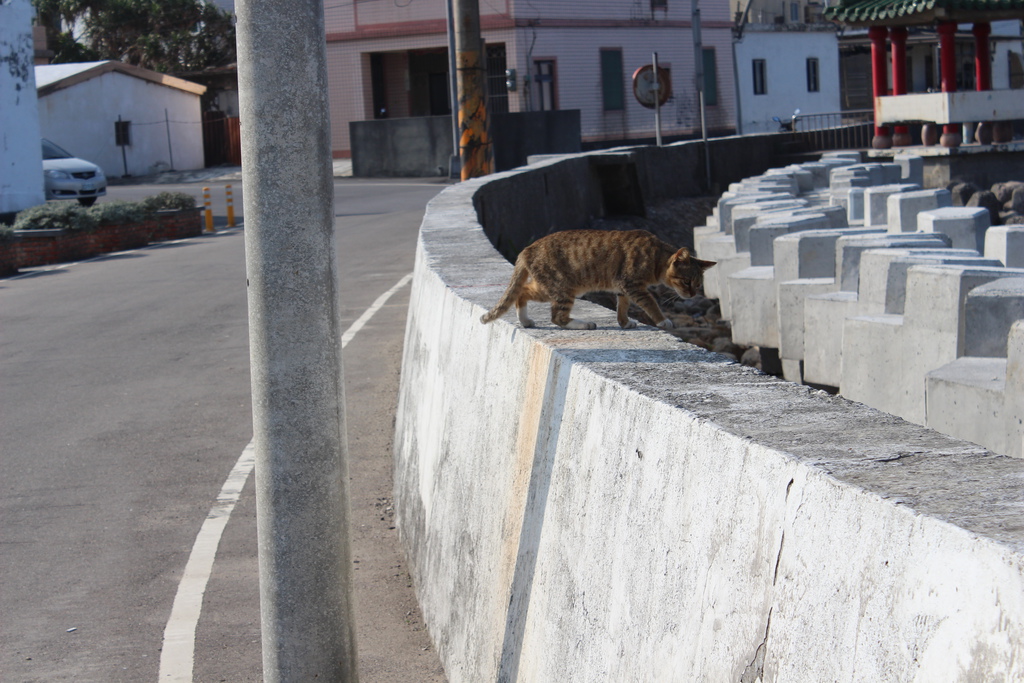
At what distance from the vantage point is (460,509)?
4.88 metres

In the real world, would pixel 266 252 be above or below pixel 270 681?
above

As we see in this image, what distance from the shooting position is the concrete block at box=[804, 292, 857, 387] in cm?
934

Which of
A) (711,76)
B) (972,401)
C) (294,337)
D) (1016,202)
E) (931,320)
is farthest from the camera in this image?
(711,76)

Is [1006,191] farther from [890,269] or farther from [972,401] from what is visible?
[972,401]

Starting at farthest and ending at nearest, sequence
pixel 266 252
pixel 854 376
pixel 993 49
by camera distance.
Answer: pixel 993 49 < pixel 854 376 < pixel 266 252

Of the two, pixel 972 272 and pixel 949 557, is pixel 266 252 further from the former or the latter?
pixel 972 272

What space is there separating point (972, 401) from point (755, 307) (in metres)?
5.28

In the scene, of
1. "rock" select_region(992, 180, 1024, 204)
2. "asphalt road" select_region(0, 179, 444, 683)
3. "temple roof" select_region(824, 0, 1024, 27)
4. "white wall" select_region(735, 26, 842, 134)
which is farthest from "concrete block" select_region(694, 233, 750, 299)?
"white wall" select_region(735, 26, 842, 134)

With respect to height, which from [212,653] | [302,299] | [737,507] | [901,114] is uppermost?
[901,114]

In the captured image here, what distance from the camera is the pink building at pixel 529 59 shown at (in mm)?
42750

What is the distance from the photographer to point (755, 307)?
11.7 meters

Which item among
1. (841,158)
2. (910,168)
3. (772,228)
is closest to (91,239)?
(841,158)

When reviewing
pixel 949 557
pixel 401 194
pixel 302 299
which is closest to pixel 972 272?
pixel 302 299

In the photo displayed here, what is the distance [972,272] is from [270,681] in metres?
4.98
